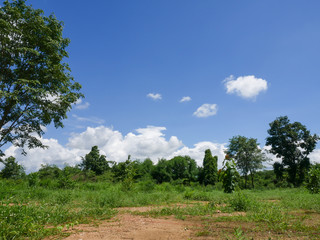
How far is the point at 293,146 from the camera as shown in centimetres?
3130

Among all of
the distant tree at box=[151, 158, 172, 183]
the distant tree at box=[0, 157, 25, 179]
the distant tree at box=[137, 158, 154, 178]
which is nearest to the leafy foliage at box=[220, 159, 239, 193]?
the distant tree at box=[151, 158, 172, 183]

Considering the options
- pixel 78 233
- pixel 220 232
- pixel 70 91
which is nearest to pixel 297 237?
pixel 220 232

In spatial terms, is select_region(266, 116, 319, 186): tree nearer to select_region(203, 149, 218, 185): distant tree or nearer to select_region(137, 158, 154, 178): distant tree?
select_region(203, 149, 218, 185): distant tree

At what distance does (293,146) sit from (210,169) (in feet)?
44.4

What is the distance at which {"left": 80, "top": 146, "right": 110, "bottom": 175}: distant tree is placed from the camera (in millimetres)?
38438

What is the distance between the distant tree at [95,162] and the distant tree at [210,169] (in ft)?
65.0

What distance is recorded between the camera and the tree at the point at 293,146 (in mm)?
30609

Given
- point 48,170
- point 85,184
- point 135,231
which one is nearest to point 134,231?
point 135,231

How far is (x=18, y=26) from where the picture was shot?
551 inches

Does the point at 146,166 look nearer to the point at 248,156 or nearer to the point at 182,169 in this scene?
the point at 182,169

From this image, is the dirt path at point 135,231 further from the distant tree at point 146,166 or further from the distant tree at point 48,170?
the distant tree at point 146,166

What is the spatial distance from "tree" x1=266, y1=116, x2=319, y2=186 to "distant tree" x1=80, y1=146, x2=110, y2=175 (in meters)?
31.3

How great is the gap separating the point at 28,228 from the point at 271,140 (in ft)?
120

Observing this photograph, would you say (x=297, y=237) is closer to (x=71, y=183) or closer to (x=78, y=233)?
(x=78, y=233)
